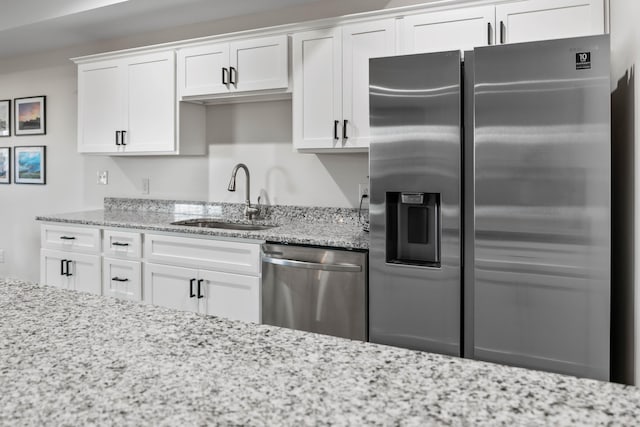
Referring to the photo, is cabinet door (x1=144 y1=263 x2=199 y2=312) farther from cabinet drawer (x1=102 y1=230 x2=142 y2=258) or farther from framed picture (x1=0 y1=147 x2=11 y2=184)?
framed picture (x1=0 y1=147 x2=11 y2=184)

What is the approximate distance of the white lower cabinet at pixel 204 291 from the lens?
2.69 metres

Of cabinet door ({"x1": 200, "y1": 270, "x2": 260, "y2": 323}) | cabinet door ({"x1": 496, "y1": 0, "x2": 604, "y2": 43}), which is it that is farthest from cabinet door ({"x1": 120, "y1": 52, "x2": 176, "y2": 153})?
cabinet door ({"x1": 496, "y1": 0, "x2": 604, "y2": 43})

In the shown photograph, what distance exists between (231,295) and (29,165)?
3.13m

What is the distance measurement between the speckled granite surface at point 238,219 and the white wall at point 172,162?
0.08 metres

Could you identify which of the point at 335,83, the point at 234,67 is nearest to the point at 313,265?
the point at 335,83

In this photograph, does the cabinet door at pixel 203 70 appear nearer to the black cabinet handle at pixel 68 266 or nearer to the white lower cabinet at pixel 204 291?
the white lower cabinet at pixel 204 291

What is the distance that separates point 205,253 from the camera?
283 cm

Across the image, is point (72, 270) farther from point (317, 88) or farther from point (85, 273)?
point (317, 88)

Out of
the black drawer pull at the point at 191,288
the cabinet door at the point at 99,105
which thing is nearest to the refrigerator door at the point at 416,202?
Result: the black drawer pull at the point at 191,288

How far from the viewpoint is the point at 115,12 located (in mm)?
3400

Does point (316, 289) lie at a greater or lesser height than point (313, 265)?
lesser

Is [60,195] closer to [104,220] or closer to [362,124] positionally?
[104,220]

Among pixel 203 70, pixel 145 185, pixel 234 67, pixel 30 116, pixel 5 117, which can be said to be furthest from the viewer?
pixel 5 117

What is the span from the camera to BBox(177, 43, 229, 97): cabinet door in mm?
3105
